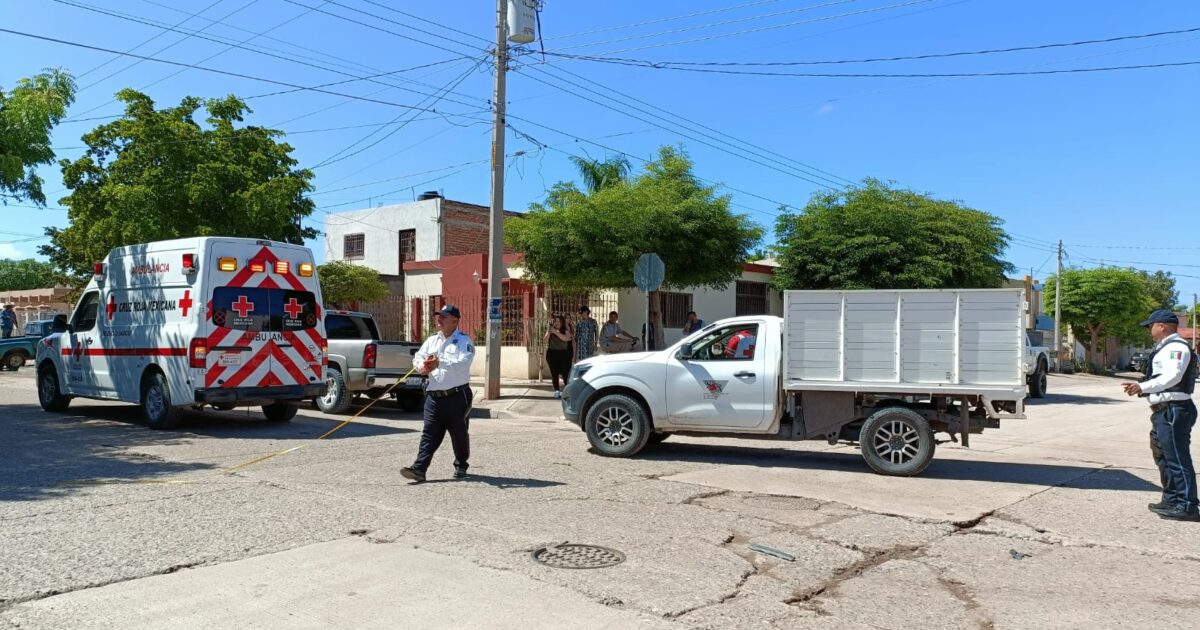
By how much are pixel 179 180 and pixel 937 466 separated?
56.1ft

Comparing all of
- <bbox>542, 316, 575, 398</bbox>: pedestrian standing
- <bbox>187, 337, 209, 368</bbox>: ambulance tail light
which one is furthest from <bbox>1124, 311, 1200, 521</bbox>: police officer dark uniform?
<bbox>542, 316, 575, 398</bbox>: pedestrian standing

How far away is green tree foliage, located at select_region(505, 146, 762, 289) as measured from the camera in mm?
17109

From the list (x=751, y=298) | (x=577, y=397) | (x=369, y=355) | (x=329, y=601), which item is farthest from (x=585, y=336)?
(x=329, y=601)

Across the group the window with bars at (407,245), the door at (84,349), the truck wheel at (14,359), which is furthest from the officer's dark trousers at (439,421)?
the window with bars at (407,245)

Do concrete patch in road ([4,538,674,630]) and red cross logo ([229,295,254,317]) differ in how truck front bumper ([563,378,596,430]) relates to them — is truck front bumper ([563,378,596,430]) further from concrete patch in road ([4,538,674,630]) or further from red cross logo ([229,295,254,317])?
concrete patch in road ([4,538,674,630])

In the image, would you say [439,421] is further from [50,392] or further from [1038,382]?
[1038,382]

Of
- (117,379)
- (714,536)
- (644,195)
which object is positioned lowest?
(714,536)

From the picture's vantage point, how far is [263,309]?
38.4 feet

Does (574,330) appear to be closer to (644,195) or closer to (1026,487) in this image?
(644,195)

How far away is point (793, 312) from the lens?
31.2ft

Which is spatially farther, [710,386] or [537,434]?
[537,434]

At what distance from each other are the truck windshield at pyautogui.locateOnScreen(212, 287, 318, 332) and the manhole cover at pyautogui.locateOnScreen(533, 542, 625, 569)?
23.6 ft

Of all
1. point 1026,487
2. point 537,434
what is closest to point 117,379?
point 537,434

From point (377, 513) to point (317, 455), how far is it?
10.7 feet
